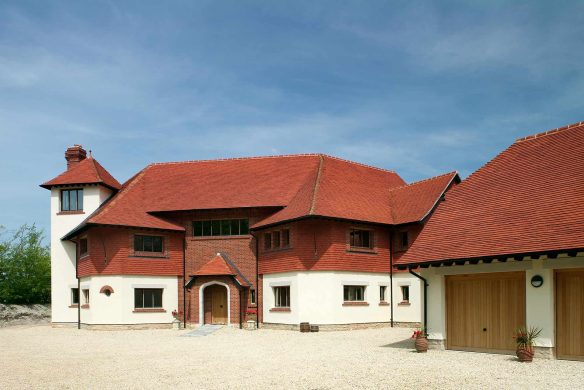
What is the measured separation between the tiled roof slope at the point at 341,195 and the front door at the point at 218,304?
4.20m

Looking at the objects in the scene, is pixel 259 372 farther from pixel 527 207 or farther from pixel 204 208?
pixel 204 208

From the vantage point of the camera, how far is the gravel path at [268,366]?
1305 centimetres

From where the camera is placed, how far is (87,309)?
106 ft

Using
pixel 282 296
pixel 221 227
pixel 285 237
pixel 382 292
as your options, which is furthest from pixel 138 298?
pixel 382 292

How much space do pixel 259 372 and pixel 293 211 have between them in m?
15.5

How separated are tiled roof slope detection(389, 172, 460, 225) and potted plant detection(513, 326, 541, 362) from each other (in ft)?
45.3

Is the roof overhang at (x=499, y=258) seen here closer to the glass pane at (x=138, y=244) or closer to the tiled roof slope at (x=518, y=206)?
the tiled roof slope at (x=518, y=206)

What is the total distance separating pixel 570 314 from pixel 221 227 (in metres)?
21.3

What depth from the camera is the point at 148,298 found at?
1265 inches

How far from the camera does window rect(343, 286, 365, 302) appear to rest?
29.5 metres

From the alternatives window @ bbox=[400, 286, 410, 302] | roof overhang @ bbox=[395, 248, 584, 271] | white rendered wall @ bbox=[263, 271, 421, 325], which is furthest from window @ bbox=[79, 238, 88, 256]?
roof overhang @ bbox=[395, 248, 584, 271]

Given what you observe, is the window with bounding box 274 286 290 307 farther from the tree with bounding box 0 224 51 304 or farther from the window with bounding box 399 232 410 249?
the tree with bounding box 0 224 51 304

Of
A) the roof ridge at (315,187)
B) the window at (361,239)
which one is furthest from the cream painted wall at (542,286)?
the window at (361,239)

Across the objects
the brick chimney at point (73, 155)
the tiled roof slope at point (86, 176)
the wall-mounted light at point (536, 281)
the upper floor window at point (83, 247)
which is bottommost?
the wall-mounted light at point (536, 281)
